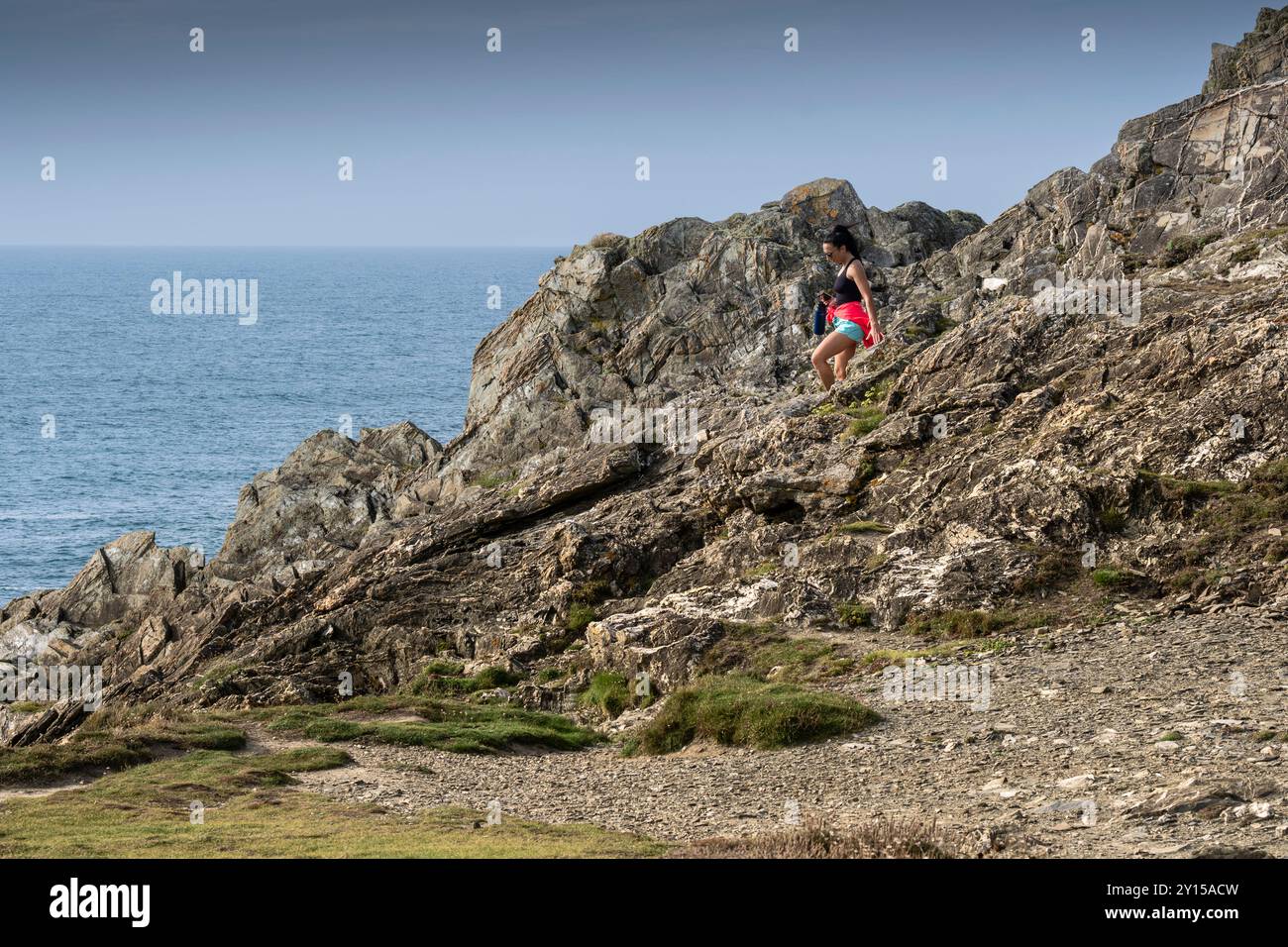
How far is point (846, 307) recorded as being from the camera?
28688 mm

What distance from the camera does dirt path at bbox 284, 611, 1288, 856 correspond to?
14.8 meters

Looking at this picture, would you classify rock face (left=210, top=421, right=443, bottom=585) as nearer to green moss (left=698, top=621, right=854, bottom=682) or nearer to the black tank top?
green moss (left=698, top=621, right=854, bottom=682)

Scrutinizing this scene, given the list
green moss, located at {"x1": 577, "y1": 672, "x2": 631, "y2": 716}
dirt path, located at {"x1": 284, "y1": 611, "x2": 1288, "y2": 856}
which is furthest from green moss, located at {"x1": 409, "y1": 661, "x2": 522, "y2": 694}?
dirt path, located at {"x1": 284, "y1": 611, "x2": 1288, "y2": 856}

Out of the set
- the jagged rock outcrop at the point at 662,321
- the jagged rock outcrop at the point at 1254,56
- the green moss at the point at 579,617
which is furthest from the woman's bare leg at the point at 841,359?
the jagged rock outcrop at the point at 1254,56

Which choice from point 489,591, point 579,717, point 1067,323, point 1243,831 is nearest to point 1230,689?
point 1243,831

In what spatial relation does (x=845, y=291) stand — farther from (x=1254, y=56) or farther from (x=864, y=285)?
(x=1254, y=56)

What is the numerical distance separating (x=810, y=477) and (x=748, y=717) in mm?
11751

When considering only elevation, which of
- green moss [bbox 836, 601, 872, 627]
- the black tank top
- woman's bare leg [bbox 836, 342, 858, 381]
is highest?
the black tank top

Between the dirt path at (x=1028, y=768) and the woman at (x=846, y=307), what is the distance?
27.8 feet

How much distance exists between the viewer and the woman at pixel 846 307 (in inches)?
1029

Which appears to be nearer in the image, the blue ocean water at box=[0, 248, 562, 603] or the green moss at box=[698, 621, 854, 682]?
the green moss at box=[698, 621, 854, 682]

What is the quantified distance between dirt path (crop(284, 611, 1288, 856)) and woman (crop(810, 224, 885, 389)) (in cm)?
846

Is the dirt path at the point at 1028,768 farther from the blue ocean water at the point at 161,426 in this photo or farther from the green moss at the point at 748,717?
the blue ocean water at the point at 161,426

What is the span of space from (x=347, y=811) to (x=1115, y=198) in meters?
37.9
